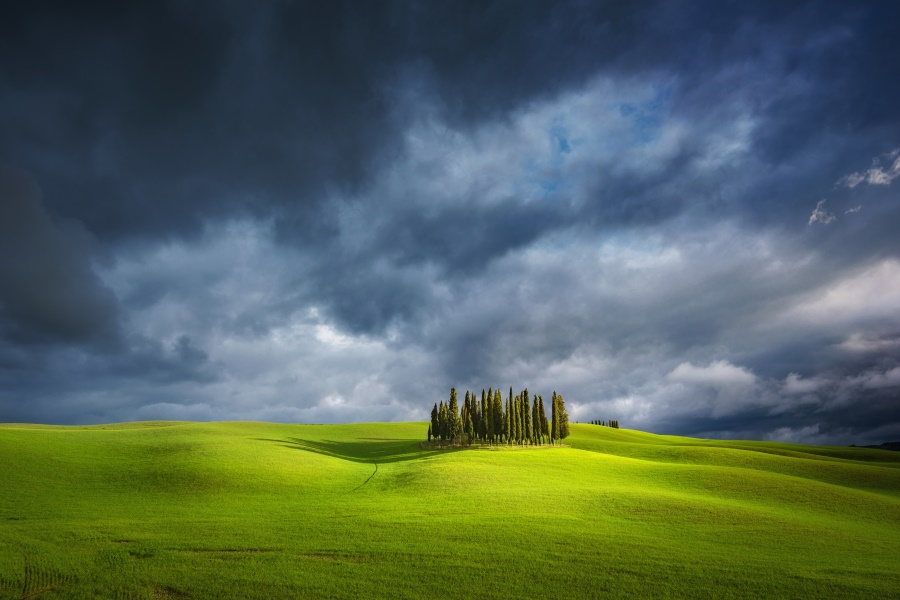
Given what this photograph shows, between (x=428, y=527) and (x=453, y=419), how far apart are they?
208ft

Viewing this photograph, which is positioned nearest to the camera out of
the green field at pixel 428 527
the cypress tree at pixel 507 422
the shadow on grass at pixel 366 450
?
the green field at pixel 428 527

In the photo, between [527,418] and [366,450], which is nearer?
[366,450]

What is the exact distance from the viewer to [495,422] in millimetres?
90500

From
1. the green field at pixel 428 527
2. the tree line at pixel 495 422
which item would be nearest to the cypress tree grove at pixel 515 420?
the tree line at pixel 495 422

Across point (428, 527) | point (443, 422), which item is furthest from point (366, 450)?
point (428, 527)

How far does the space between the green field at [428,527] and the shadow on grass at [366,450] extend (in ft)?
35.6

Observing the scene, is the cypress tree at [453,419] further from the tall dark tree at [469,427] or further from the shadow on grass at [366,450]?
the shadow on grass at [366,450]

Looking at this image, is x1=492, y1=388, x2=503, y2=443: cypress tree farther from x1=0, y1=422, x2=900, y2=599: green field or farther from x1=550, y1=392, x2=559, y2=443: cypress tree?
x1=0, y1=422, x2=900, y2=599: green field

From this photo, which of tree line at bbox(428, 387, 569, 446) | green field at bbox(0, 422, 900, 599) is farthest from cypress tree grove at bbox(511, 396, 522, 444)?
green field at bbox(0, 422, 900, 599)

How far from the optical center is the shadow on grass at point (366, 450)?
73812mm

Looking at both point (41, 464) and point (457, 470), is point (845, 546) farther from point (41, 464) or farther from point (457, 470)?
point (41, 464)

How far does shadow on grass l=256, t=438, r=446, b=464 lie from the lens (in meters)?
73.8

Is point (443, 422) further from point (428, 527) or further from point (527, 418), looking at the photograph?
point (428, 527)

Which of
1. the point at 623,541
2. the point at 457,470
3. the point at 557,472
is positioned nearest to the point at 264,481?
the point at 457,470
